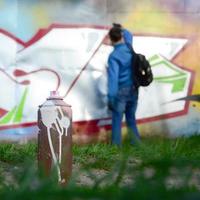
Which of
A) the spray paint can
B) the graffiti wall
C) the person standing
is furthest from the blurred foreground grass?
the graffiti wall

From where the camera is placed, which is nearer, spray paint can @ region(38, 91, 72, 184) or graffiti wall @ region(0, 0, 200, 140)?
spray paint can @ region(38, 91, 72, 184)

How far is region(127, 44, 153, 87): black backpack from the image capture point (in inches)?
352

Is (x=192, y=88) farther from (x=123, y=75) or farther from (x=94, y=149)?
(x=94, y=149)

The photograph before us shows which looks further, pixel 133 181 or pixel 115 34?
pixel 115 34

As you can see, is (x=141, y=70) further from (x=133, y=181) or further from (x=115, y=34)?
(x=133, y=181)

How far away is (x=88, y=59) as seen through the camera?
9.58 meters

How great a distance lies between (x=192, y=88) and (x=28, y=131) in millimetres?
2381

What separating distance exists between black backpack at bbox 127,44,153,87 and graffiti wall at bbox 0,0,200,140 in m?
0.70

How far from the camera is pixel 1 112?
948cm

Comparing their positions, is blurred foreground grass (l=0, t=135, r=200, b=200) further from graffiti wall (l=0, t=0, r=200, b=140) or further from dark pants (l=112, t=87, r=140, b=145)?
graffiti wall (l=0, t=0, r=200, b=140)

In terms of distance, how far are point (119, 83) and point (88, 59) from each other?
2.54 feet

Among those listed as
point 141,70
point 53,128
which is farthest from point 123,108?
point 53,128

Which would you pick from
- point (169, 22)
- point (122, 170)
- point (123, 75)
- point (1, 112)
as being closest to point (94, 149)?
point (123, 75)

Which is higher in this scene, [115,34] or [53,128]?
[115,34]
